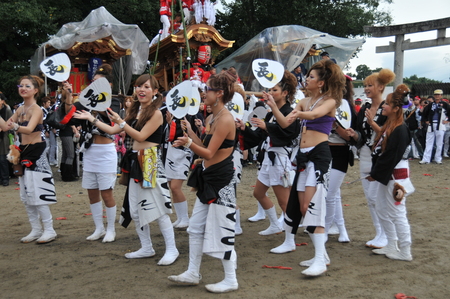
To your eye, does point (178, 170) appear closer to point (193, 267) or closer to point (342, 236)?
point (193, 267)

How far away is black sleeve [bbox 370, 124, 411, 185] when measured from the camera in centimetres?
422

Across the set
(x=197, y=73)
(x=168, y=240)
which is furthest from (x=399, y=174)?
(x=197, y=73)

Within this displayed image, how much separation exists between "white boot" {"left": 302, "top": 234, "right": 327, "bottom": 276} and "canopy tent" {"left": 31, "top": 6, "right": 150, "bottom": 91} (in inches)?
416

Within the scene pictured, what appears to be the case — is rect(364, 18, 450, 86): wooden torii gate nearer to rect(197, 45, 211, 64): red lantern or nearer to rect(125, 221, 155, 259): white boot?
rect(197, 45, 211, 64): red lantern

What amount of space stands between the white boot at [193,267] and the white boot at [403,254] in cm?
210

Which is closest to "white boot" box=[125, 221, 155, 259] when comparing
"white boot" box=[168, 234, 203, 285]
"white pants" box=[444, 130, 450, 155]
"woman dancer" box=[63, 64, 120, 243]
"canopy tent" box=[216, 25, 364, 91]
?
"woman dancer" box=[63, 64, 120, 243]

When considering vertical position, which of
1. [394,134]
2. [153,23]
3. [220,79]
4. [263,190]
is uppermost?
[153,23]

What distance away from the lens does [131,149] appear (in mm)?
4434

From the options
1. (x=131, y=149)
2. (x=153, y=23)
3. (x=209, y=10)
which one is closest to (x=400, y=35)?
(x=209, y=10)

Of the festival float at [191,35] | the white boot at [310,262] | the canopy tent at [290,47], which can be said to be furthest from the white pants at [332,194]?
the festival float at [191,35]

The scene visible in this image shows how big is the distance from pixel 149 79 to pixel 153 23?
16729 mm

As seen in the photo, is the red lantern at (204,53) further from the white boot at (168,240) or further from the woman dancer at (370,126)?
the white boot at (168,240)

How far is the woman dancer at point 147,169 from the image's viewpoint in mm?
4195

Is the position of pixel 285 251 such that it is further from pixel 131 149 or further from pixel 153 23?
pixel 153 23
